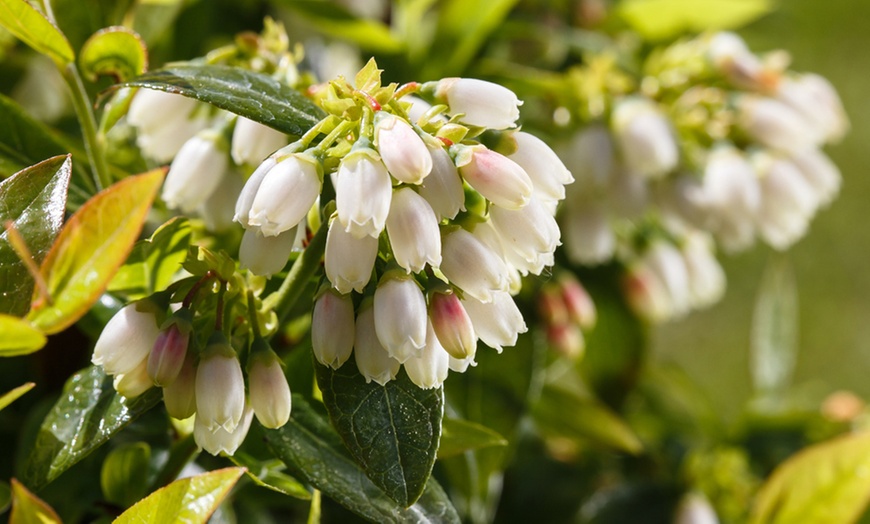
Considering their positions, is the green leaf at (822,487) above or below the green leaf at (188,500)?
below

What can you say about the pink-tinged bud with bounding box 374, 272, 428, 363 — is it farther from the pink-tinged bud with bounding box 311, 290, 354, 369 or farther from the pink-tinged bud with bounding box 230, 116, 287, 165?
the pink-tinged bud with bounding box 230, 116, 287, 165

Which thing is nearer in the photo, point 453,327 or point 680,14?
point 453,327

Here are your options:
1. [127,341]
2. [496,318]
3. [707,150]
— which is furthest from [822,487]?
[127,341]

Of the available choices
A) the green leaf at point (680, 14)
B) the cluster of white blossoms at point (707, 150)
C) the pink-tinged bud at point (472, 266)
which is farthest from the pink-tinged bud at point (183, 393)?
the green leaf at point (680, 14)

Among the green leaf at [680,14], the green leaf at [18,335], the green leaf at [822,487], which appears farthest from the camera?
the green leaf at [680,14]

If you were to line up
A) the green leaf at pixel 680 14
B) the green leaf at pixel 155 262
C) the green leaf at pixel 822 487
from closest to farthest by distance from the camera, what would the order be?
the green leaf at pixel 155 262, the green leaf at pixel 822 487, the green leaf at pixel 680 14

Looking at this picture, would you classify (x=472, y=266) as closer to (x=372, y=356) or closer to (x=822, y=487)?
(x=372, y=356)

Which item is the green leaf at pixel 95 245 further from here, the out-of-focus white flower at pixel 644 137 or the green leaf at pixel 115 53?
the out-of-focus white flower at pixel 644 137
